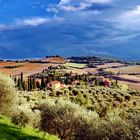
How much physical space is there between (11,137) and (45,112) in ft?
59.2

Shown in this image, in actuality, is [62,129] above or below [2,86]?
below

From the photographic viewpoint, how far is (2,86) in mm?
70375

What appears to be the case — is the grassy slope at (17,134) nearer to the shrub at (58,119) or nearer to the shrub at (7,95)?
the shrub at (58,119)

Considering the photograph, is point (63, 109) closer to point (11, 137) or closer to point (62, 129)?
point (62, 129)

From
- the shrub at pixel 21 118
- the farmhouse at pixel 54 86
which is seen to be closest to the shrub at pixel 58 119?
the shrub at pixel 21 118

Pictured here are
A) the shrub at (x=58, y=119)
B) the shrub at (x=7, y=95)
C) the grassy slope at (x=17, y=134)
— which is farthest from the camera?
the shrub at (x=7, y=95)

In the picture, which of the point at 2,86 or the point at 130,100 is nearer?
the point at 2,86

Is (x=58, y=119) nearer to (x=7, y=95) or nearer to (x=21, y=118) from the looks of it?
(x=21, y=118)

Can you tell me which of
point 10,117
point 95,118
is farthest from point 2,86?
point 95,118

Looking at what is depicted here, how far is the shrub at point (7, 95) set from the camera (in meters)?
70.4

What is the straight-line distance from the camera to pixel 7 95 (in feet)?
231

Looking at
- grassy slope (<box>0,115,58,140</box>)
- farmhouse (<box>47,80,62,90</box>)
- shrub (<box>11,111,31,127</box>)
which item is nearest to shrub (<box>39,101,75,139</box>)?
shrub (<box>11,111,31,127</box>)

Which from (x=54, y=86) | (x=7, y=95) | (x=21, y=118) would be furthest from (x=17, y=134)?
(x=54, y=86)

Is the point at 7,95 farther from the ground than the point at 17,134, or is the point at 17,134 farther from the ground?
the point at 7,95
